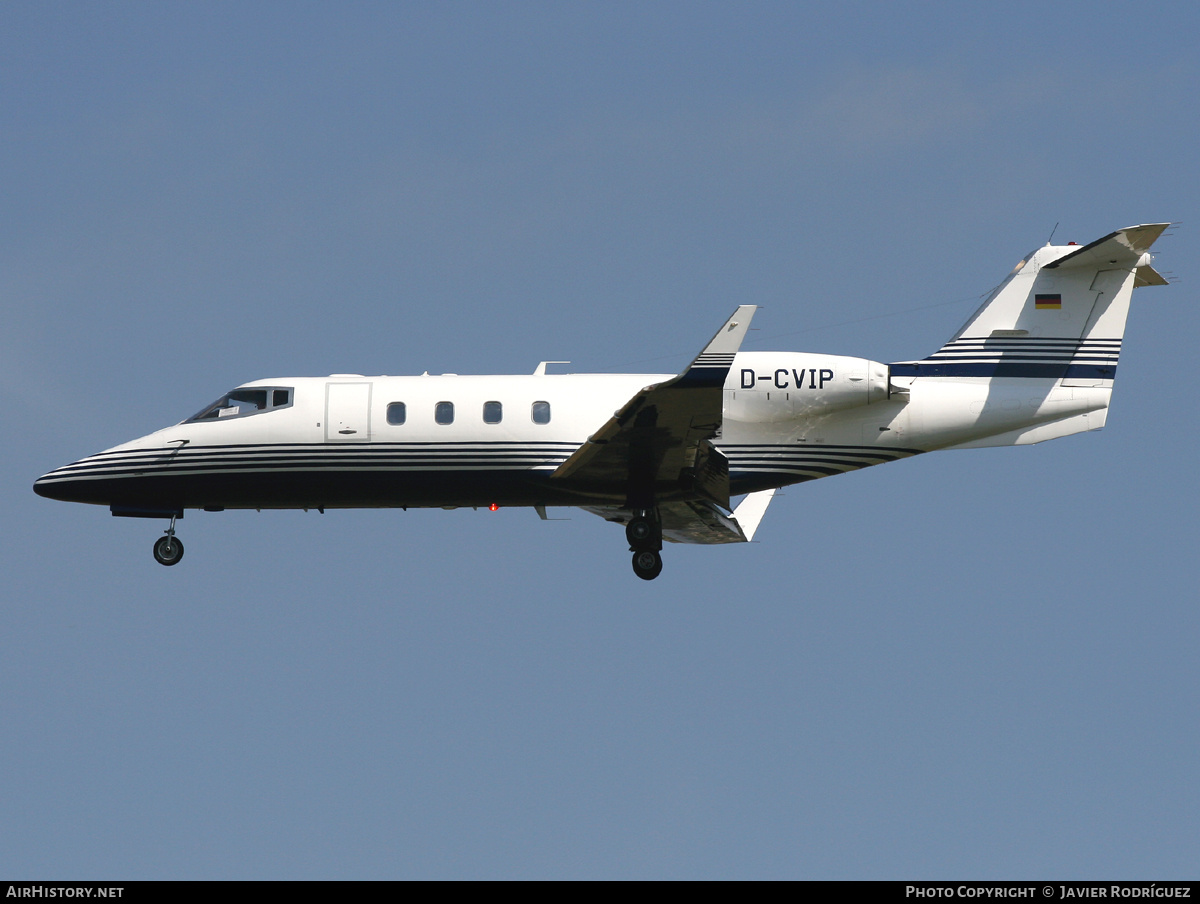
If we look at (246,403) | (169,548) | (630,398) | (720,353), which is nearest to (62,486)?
(169,548)

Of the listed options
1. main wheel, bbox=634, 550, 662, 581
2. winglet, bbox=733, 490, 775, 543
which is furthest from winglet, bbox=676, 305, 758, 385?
winglet, bbox=733, 490, 775, 543

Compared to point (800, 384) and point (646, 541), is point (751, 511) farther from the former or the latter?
point (800, 384)

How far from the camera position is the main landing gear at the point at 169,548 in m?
25.1

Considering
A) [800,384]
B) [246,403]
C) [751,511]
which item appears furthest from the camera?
[751,511]

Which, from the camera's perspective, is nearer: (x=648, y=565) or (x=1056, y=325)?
(x=648, y=565)

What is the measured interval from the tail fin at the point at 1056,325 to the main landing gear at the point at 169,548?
41.6ft

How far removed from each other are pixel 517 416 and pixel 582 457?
165 centimetres

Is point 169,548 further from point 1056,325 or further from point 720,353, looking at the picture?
point 1056,325

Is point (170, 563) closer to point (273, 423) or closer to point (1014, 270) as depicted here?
point (273, 423)

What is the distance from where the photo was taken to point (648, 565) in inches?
951

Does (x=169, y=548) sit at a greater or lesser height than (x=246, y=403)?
lesser

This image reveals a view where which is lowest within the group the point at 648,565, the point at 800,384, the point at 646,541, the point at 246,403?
the point at 648,565

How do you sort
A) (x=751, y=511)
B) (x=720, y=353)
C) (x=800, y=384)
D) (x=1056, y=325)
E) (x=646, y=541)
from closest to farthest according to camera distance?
1. (x=720, y=353)
2. (x=800, y=384)
3. (x=646, y=541)
4. (x=1056, y=325)
5. (x=751, y=511)

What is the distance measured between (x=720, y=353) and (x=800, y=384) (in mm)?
3457
